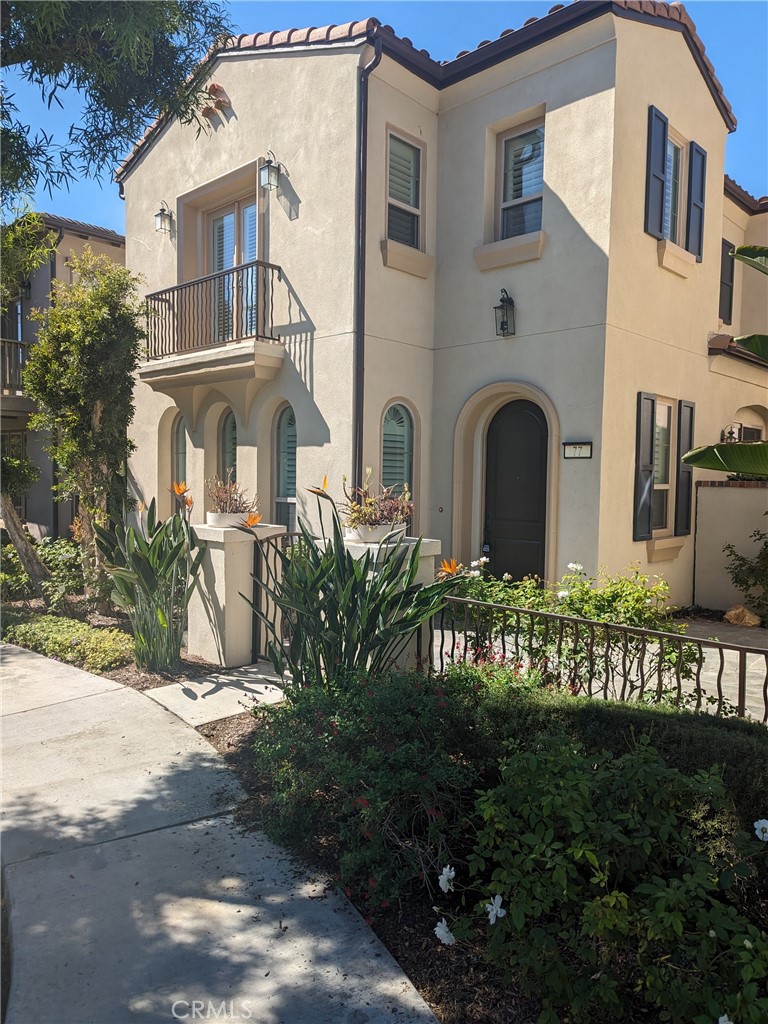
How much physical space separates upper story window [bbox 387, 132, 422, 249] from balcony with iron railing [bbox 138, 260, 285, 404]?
1.75 m

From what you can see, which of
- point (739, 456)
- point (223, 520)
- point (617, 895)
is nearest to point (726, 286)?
point (739, 456)

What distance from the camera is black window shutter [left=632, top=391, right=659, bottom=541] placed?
28.6 ft

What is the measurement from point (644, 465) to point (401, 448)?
3.16 metres

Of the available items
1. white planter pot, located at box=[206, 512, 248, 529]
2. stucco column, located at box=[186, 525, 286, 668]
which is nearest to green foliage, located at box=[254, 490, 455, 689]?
stucco column, located at box=[186, 525, 286, 668]

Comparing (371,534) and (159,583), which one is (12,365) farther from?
(371,534)

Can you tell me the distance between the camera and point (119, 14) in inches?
152

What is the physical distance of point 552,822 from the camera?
8.57 feet

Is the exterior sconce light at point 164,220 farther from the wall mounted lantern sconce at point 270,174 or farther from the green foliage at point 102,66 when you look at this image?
the green foliage at point 102,66

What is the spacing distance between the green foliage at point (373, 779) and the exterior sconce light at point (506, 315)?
5953 mm

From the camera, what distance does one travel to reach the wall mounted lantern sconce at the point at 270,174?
31.9 feet

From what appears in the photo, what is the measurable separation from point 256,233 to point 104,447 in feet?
13.1

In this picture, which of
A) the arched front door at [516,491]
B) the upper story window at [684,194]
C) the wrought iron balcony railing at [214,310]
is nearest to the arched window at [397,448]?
the arched front door at [516,491]

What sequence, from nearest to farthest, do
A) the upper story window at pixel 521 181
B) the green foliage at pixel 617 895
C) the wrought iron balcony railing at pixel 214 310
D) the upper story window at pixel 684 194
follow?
1. the green foliage at pixel 617 895
2. the upper story window at pixel 521 181
3. the upper story window at pixel 684 194
4. the wrought iron balcony railing at pixel 214 310

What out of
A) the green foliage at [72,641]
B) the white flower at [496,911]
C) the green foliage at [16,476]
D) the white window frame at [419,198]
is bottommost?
the green foliage at [72,641]
